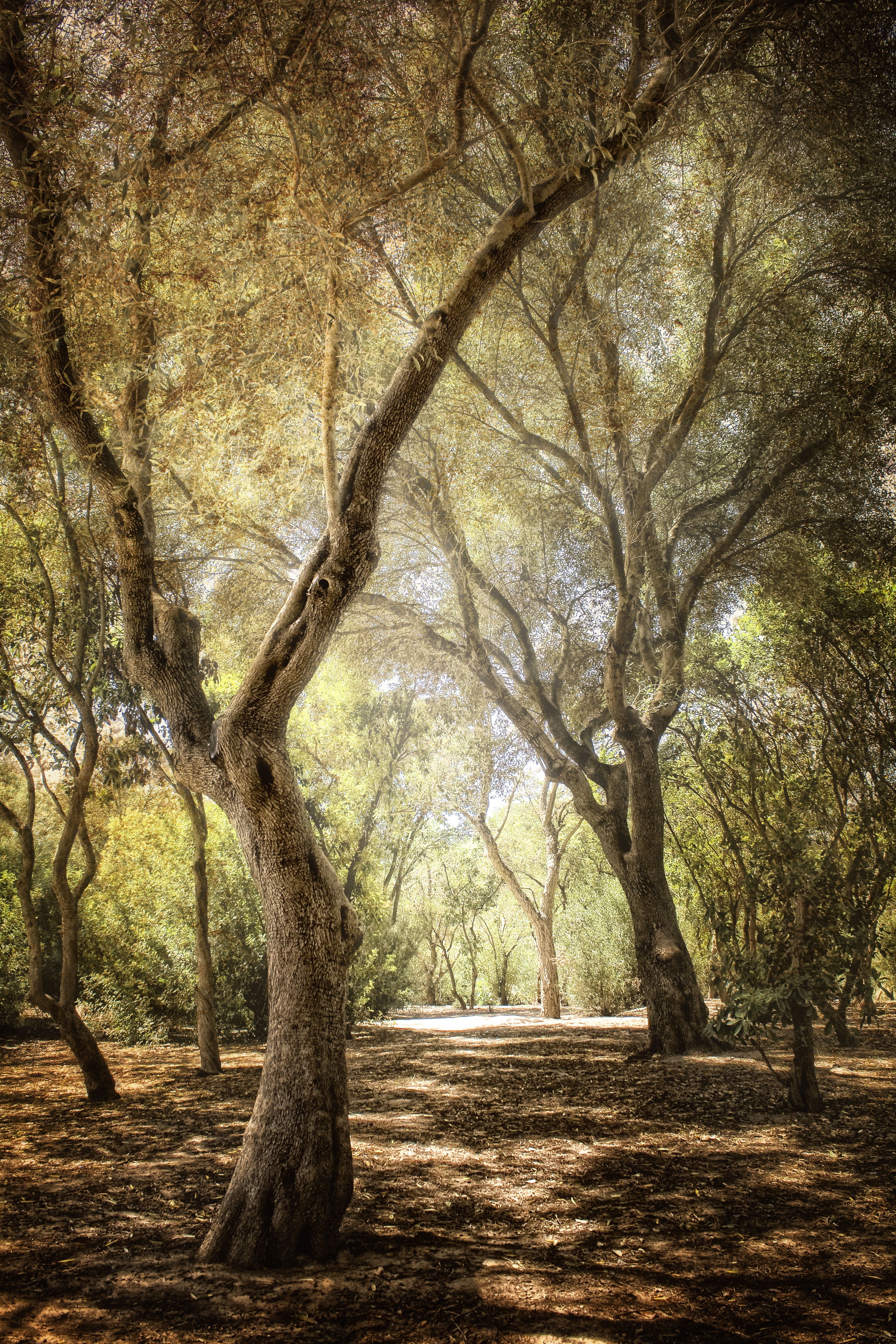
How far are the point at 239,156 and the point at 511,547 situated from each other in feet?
21.7

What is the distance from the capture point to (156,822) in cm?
1132

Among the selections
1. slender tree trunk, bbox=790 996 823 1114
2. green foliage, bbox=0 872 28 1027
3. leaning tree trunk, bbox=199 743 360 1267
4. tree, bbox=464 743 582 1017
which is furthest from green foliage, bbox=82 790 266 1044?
leaning tree trunk, bbox=199 743 360 1267

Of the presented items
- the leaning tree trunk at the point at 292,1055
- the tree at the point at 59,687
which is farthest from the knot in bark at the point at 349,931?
the tree at the point at 59,687

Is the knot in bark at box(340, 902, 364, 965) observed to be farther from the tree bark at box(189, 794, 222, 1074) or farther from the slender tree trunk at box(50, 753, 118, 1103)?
the tree bark at box(189, 794, 222, 1074)

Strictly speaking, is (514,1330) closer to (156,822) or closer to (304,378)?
(304,378)

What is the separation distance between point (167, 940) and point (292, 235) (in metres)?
8.77

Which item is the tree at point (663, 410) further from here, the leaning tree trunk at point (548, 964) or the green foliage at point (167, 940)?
the leaning tree trunk at point (548, 964)

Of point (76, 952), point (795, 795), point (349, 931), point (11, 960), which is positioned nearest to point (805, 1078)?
point (349, 931)

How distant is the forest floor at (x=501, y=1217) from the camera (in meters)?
2.52

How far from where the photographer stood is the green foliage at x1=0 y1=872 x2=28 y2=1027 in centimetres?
1052

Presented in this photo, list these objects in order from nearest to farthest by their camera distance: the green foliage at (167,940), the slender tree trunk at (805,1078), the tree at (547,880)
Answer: the slender tree trunk at (805,1078)
the green foliage at (167,940)
the tree at (547,880)

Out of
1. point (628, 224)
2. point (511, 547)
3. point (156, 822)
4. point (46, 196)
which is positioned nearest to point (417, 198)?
point (46, 196)

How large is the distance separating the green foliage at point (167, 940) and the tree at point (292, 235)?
22.6 ft

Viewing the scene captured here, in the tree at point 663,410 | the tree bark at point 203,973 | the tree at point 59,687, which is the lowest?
the tree bark at point 203,973
